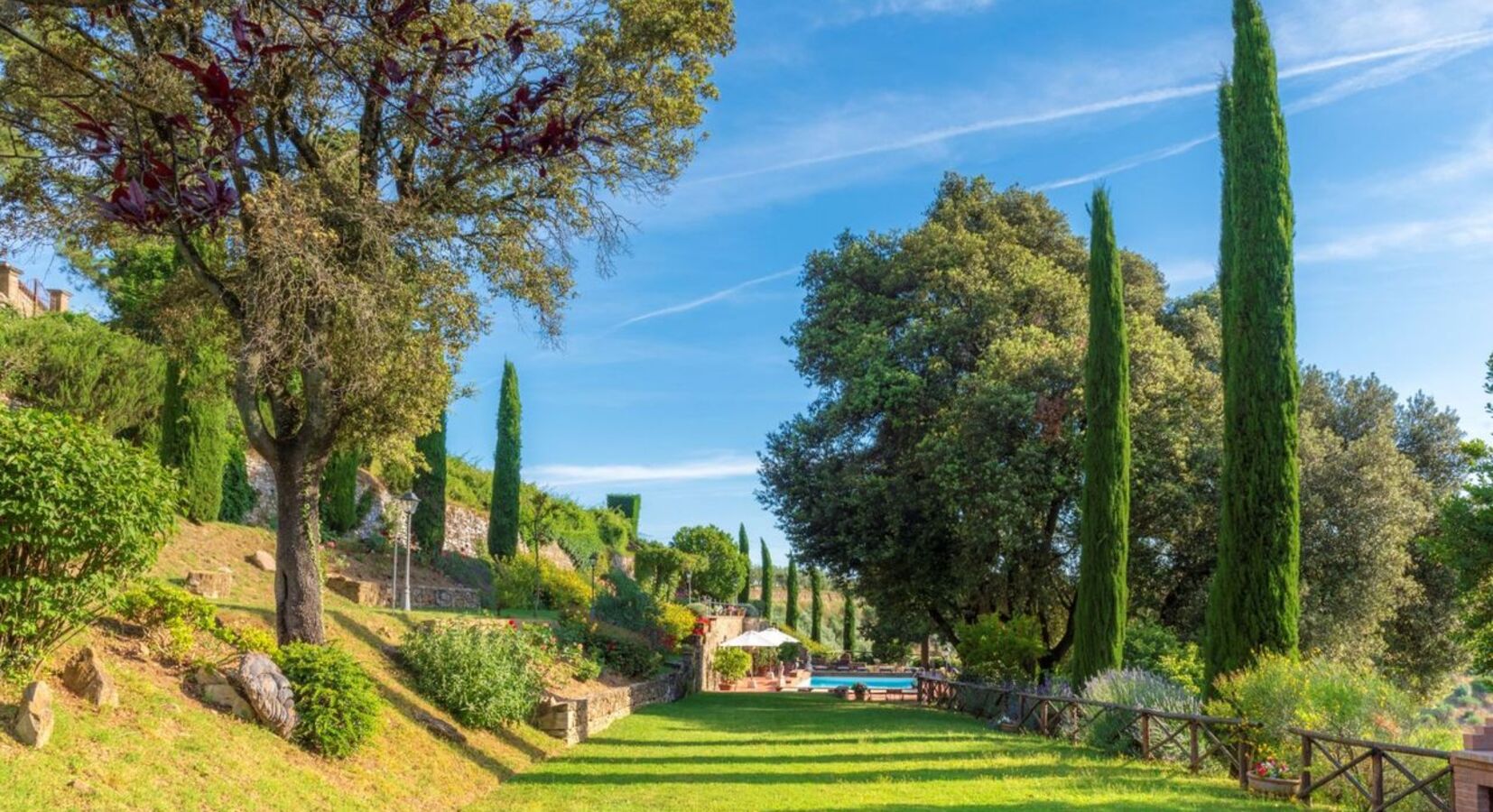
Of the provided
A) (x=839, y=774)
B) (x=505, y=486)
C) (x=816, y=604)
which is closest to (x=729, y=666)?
(x=505, y=486)

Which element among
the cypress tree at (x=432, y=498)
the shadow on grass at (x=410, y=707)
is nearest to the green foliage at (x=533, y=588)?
the cypress tree at (x=432, y=498)

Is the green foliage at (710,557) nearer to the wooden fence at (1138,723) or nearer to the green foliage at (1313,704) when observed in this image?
the wooden fence at (1138,723)

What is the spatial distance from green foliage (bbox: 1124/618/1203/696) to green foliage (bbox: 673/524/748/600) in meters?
26.3

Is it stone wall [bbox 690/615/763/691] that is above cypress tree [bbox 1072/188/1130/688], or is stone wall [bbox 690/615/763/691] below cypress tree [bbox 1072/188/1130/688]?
below

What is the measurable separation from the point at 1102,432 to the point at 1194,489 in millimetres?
5052

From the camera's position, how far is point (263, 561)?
57.6ft

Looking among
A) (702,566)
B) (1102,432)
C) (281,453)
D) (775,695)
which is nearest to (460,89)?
(281,453)

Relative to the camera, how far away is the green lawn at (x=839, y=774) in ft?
32.2

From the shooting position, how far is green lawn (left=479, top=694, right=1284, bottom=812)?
9.81 metres

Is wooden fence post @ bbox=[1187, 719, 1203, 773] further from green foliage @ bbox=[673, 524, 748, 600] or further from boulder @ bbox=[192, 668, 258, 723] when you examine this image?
green foliage @ bbox=[673, 524, 748, 600]

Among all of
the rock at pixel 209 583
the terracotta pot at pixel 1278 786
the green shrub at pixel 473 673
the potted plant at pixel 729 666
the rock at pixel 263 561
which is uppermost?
the rock at pixel 263 561

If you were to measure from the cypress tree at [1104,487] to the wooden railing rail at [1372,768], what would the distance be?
286 inches

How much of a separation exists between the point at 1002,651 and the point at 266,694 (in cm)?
1540

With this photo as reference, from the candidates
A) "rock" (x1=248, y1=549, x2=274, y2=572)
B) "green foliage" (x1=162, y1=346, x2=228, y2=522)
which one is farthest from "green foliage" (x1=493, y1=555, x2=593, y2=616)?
"green foliage" (x1=162, y1=346, x2=228, y2=522)
